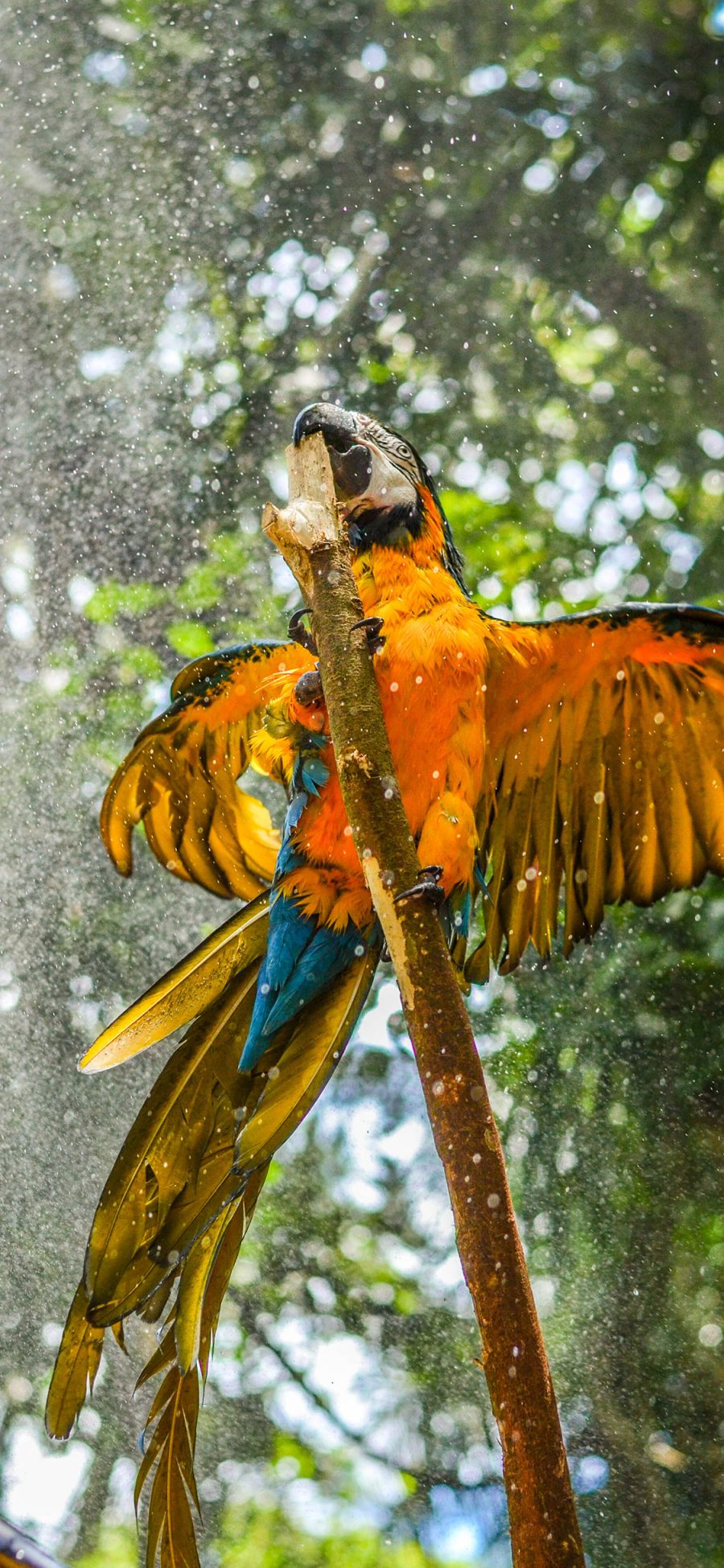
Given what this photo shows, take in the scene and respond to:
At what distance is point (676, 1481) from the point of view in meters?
2.63

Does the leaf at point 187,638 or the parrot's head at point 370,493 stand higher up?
the leaf at point 187,638

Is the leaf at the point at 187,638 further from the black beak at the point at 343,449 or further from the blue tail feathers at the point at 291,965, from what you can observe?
the blue tail feathers at the point at 291,965

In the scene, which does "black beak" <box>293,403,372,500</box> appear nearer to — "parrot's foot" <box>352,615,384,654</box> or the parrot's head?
the parrot's head

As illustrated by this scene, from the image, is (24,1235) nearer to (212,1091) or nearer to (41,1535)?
(41,1535)

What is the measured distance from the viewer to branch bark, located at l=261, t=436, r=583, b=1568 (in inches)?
39.0

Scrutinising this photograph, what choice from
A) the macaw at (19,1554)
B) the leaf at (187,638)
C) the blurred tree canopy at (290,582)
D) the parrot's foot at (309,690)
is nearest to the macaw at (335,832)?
the parrot's foot at (309,690)

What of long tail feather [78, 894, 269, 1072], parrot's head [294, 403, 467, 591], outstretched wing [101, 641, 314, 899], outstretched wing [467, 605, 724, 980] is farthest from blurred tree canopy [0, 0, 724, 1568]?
parrot's head [294, 403, 467, 591]

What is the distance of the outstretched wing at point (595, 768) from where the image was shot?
1724mm

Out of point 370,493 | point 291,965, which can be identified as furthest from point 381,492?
Result: point 291,965

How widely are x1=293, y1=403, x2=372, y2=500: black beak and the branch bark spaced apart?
38 centimetres

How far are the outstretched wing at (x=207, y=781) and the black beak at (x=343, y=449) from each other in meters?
0.28

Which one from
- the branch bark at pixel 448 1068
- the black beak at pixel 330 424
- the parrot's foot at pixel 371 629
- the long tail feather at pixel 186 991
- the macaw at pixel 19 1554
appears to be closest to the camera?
the macaw at pixel 19 1554

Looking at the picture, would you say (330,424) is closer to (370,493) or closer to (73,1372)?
(370,493)

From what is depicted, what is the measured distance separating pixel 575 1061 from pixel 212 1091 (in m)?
1.70
